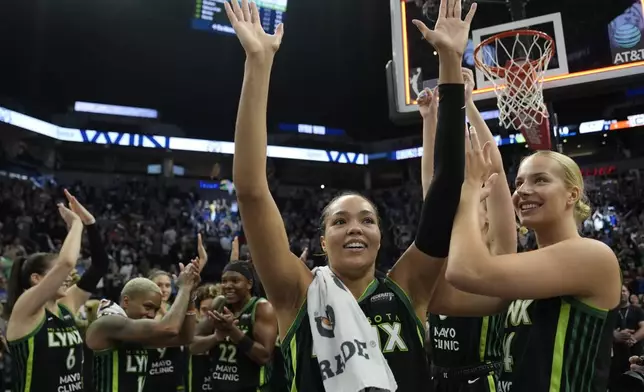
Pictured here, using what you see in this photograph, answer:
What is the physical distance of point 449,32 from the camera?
6.90 feet

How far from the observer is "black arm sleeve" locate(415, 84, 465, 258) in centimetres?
198

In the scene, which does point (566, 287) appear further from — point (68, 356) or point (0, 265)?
point (0, 265)

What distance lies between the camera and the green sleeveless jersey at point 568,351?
1.99 meters

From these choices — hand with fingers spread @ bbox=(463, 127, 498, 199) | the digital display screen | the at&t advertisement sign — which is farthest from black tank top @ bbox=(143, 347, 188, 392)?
the digital display screen

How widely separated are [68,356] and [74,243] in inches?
32.6

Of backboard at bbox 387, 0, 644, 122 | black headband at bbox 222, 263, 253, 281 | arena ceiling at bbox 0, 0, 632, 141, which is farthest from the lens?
arena ceiling at bbox 0, 0, 632, 141

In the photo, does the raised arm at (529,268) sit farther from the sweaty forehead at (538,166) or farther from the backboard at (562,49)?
the backboard at (562,49)

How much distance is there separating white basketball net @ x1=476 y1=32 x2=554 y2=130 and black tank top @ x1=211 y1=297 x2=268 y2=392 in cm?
268

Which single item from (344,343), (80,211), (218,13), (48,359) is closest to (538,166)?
(344,343)

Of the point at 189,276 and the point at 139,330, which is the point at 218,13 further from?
the point at 139,330

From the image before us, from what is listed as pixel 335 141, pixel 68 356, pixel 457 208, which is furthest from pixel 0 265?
pixel 335 141

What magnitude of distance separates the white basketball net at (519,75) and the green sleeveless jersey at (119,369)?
11.3ft

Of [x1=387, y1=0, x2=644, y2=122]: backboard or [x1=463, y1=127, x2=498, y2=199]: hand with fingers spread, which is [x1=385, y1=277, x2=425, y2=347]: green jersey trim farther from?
[x1=387, y1=0, x2=644, y2=122]: backboard

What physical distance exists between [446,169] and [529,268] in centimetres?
43
